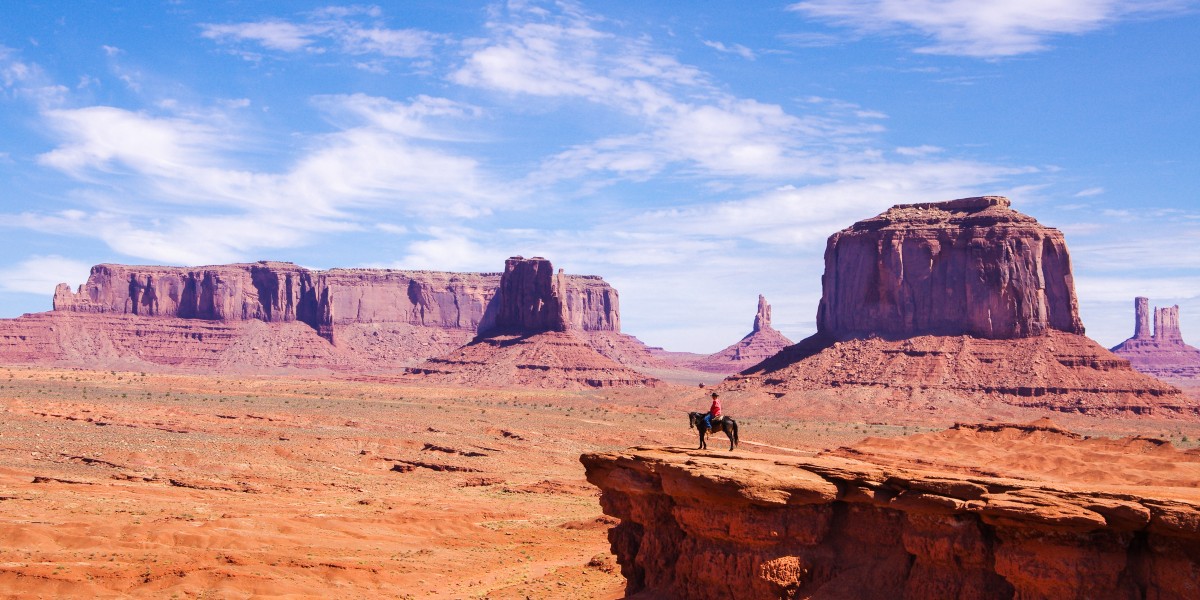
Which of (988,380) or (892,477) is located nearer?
(892,477)

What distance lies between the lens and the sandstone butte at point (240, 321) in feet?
510

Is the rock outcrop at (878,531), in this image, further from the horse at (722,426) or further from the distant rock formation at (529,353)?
the distant rock formation at (529,353)

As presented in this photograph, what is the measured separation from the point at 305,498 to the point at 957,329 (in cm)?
7424

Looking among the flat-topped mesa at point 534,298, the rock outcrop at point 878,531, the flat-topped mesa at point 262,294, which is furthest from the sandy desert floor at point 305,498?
the flat-topped mesa at point 262,294

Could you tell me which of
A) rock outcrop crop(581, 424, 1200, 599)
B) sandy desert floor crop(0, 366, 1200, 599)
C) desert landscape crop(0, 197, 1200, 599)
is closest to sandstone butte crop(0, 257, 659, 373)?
desert landscape crop(0, 197, 1200, 599)

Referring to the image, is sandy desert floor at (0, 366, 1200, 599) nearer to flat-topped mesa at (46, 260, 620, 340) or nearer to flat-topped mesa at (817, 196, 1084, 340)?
flat-topped mesa at (817, 196, 1084, 340)

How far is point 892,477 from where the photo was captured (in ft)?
45.2

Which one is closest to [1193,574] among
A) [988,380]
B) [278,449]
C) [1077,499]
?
[1077,499]

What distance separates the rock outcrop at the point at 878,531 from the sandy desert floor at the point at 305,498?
3552mm

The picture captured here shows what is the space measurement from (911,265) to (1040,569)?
89554 millimetres

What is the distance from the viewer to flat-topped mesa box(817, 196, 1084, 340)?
92312 mm

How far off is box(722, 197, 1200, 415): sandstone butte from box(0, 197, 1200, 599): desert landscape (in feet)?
0.87

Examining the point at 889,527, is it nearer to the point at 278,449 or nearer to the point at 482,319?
the point at 278,449

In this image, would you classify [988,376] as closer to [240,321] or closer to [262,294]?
[240,321]
